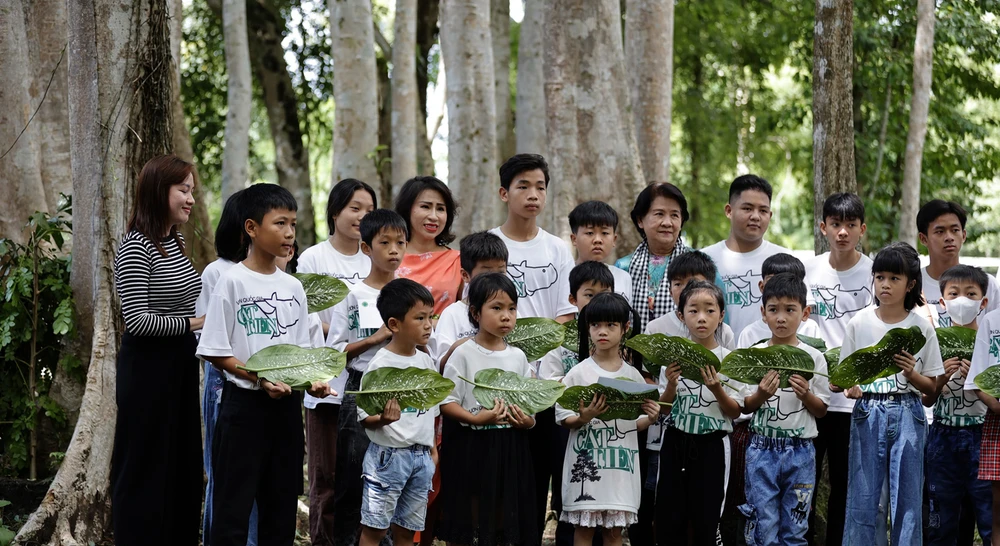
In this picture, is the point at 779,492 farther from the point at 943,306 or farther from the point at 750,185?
the point at 750,185

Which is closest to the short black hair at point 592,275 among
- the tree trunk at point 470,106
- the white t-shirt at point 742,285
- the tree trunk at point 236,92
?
the white t-shirt at point 742,285

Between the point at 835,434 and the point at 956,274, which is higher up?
the point at 956,274

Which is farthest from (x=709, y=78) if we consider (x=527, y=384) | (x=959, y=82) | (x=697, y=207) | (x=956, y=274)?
(x=527, y=384)

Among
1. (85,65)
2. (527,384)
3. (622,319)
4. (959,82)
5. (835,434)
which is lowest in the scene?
(835,434)

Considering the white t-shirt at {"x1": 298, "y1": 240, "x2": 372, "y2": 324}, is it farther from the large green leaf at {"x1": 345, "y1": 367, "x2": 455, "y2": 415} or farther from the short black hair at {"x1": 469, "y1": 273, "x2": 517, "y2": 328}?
the large green leaf at {"x1": 345, "y1": 367, "x2": 455, "y2": 415}

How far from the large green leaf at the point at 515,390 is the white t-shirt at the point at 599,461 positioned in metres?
0.28

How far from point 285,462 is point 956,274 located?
3.88m

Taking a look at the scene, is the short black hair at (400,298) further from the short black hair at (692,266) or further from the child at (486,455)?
the short black hair at (692,266)

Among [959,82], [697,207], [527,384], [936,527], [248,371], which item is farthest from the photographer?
[697,207]

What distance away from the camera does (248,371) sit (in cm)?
452

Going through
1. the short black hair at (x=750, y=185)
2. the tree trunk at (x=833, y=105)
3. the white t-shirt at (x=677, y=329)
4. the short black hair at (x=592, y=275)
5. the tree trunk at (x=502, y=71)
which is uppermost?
the tree trunk at (x=502, y=71)

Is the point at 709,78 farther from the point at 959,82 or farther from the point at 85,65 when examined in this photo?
the point at 85,65

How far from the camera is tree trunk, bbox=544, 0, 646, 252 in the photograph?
8.41m

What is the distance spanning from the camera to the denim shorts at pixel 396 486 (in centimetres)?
486
